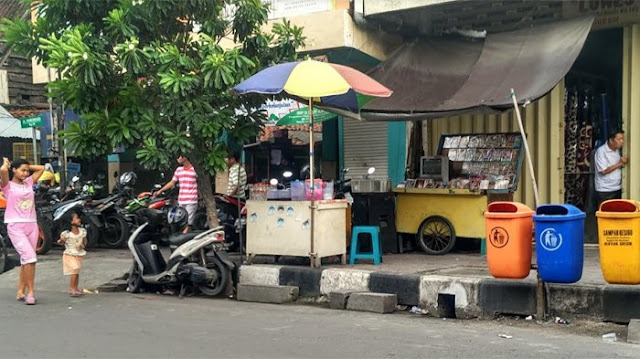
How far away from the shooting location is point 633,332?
502 centimetres

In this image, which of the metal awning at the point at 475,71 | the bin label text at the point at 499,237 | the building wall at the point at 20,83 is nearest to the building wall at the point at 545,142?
the metal awning at the point at 475,71

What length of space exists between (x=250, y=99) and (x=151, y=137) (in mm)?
1423

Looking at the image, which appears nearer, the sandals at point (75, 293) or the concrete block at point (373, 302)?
the concrete block at point (373, 302)

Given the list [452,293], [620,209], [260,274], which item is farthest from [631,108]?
[260,274]

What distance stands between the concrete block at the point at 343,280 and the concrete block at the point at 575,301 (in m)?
1.94

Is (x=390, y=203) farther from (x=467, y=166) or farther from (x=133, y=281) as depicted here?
(x=133, y=281)

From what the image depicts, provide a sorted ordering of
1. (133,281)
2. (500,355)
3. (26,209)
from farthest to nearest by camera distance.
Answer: (133,281) → (26,209) → (500,355)

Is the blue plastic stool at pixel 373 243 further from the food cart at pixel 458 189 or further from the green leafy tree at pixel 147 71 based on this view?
the green leafy tree at pixel 147 71

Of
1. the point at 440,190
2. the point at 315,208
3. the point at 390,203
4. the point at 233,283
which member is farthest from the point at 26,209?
the point at 440,190

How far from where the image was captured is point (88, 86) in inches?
279

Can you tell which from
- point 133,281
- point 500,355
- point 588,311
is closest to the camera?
point 500,355

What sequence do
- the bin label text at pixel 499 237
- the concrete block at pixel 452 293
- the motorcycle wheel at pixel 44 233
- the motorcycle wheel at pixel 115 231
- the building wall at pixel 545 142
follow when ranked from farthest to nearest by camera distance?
the motorcycle wheel at pixel 115 231, the motorcycle wheel at pixel 44 233, the building wall at pixel 545 142, the concrete block at pixel 452 293, the bin label text at pixel 499 237

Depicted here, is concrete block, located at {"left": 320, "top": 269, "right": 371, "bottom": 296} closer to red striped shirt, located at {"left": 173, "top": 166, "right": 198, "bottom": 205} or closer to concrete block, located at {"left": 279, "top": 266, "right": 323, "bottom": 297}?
concrete block, located at {"left": 279, "top": 266, "right": 323, "bottom": 297}

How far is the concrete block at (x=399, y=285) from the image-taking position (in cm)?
652
